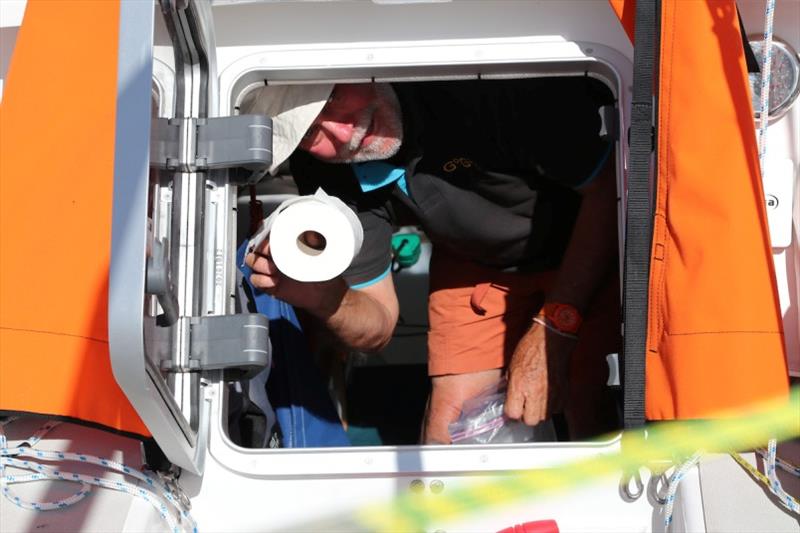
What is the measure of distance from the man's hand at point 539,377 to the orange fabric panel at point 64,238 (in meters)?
0.86

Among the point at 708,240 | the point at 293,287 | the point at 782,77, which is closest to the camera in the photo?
the point at 708,240

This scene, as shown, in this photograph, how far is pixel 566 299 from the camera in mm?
2090

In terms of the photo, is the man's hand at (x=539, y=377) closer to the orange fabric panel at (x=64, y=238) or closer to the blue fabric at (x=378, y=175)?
the blue fabric at (x=378, y=175)

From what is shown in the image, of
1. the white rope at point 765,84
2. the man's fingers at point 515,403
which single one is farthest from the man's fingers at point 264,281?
the white rope at point 765,84

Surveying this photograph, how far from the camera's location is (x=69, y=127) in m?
1.57

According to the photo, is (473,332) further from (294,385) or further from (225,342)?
(225,342)

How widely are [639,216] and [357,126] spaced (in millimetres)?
706

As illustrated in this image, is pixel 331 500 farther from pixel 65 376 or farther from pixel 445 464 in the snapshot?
pixel 65 376

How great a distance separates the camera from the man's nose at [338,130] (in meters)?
1.96

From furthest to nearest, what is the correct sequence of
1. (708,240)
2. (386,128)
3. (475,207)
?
(475,207)
(386,128)
(708,240)

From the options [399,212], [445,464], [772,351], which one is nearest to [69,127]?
[445,464]

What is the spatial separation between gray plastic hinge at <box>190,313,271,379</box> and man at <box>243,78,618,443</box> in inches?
9.7

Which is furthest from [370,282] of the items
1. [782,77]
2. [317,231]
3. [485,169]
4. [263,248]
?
[782,77]

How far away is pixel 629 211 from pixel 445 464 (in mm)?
558
